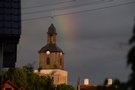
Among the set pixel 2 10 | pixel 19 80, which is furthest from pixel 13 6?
pixel 19 80

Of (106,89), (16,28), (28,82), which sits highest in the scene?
(16,28)

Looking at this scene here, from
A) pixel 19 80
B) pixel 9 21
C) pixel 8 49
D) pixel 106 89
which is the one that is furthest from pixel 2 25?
pixel 19 80

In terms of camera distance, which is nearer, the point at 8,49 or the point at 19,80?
the point at 8,49

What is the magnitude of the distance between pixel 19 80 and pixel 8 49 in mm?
80318

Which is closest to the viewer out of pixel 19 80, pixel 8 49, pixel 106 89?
pixel 106 89

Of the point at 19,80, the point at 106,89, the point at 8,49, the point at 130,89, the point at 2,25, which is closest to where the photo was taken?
the point at 130,89

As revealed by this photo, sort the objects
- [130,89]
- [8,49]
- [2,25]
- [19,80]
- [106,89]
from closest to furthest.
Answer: [130,89], [106,89], [2,25], [8,49], [19,80]

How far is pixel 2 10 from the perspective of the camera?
1797cm

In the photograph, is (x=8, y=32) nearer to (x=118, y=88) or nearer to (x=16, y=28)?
(x=16, y=28)

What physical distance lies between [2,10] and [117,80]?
11.6 metres

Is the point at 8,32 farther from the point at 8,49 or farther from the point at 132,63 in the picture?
the point at 132,63

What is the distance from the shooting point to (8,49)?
1889 cm

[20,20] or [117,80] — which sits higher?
[20,20]

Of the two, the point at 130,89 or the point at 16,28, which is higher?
the point at 16,28
